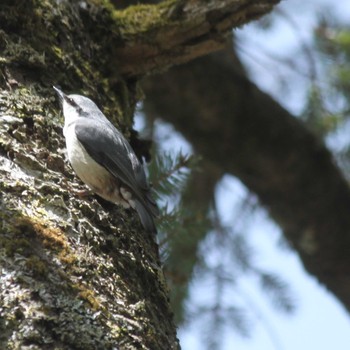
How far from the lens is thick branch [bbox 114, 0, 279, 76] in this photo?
2.84m

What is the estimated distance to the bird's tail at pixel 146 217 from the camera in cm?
228

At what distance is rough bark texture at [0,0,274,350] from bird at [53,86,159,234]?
4 cm

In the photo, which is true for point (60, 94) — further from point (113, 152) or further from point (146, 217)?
point (146, 217)

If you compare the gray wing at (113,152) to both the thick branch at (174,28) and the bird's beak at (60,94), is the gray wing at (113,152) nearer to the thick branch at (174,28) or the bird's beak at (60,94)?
the bird's beak at (60,94)

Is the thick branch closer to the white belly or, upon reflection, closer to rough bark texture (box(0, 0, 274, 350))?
rough bark texture (box(0, 0, 274, 350))

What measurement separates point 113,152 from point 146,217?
37cm

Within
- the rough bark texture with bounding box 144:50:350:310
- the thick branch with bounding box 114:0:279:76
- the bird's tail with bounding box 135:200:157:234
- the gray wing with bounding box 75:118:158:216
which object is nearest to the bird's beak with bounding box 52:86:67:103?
the gray wing with bounding box 75:118:158:216

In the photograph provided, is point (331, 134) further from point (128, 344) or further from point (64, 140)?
point (128, 344)

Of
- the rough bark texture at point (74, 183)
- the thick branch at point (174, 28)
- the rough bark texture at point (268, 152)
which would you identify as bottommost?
the rough bark texture at point (74, 183)

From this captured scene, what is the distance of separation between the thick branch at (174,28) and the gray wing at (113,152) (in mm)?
369

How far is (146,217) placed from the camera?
7.60 feet

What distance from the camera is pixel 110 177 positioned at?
264cm

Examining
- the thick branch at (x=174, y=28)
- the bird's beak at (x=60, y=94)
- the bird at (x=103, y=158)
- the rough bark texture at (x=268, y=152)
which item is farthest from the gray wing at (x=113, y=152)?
the rough bark texture at (x=268, y=152)

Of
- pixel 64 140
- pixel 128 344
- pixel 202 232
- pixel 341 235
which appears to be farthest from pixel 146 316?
pixel 341 235
